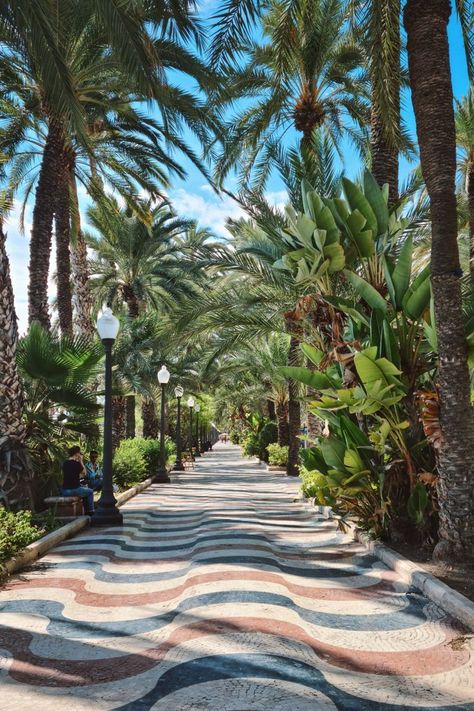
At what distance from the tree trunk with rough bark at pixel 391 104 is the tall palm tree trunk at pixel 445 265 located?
2.77ft

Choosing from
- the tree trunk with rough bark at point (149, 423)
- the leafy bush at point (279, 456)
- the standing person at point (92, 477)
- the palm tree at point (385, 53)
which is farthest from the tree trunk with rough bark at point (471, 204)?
the tree trunk with rough bark at point (149, 423)

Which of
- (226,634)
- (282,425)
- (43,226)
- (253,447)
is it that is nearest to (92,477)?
(43,226)

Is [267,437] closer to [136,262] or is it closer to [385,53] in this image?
[136,262]

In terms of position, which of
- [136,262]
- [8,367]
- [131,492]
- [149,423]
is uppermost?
[136,262]

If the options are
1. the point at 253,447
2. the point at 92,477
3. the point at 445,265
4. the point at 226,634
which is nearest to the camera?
the point at 226,634

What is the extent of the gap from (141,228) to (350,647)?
19636mm

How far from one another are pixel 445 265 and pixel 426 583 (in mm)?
3007

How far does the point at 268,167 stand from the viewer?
637 inches

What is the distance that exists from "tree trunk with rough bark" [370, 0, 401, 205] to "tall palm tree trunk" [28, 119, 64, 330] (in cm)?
724

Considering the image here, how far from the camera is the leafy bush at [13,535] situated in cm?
605

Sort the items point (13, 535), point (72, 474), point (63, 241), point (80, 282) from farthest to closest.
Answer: point (80, 282), point (63, 241), point (72, 474), point (13, 535)

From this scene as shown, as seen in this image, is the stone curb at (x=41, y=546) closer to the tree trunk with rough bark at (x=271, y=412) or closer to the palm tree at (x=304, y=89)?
the palm tree at (x=304, y=89)

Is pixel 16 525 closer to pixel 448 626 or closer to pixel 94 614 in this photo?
pixel 94 614

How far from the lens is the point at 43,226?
13.0 m
